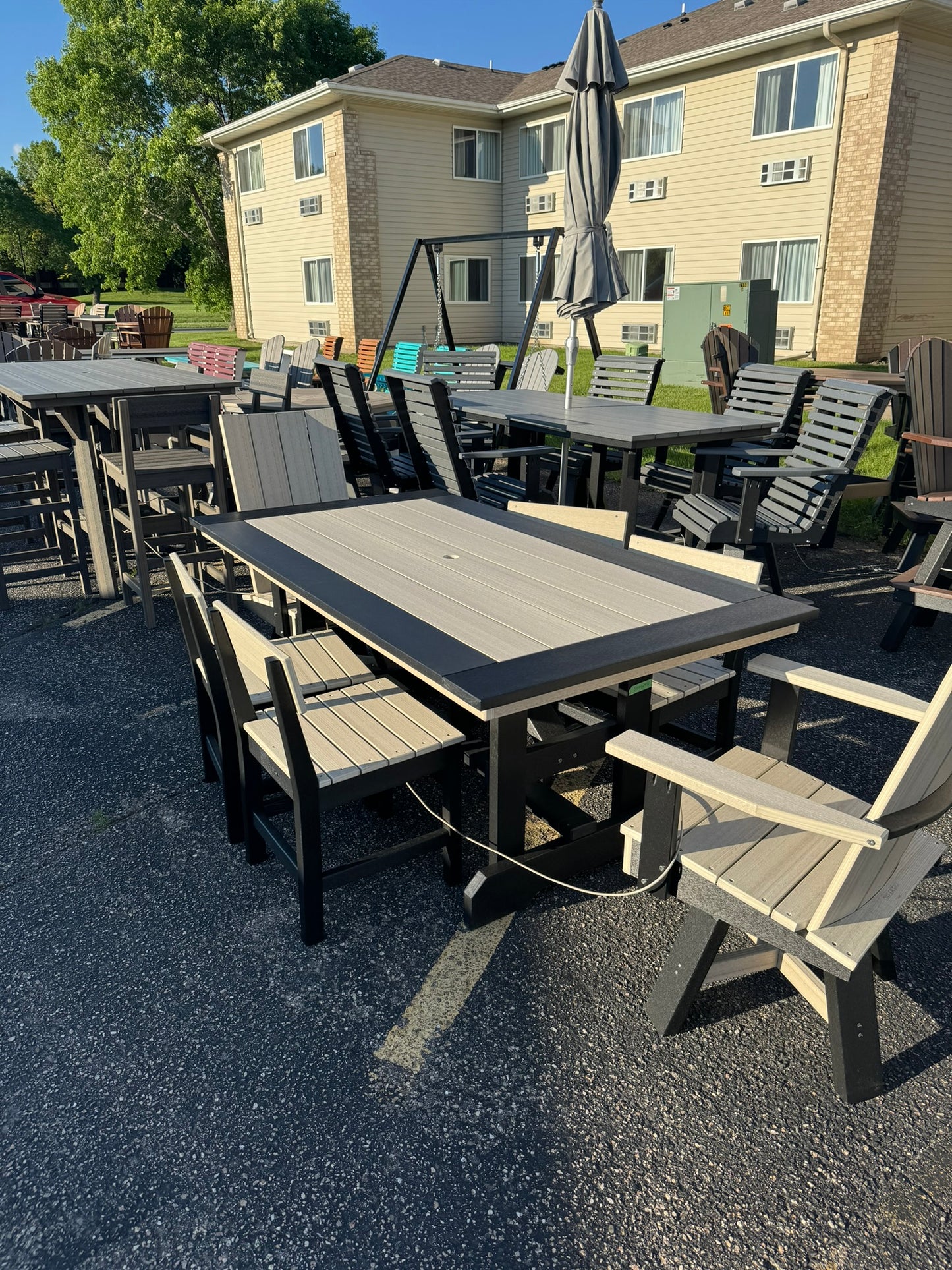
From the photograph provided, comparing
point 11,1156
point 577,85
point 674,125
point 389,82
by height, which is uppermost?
point 389,82

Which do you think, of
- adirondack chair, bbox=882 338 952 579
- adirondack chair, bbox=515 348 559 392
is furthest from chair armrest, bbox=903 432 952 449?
adirondack chair, bbox=515 348 559 392

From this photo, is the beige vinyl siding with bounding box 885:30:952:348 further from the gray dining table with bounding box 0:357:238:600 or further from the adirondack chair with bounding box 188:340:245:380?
the gray dining table with bounding box 0:357:238:600

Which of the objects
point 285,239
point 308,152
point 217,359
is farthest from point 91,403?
point 285,239

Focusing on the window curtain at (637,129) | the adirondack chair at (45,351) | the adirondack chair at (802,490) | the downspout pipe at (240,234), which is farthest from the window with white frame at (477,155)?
the adirondack chair at (802,490)

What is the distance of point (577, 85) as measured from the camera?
602 centimetres

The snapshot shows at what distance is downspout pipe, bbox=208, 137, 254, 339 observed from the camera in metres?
24.8

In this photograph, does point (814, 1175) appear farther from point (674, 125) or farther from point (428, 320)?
point (428, 320)

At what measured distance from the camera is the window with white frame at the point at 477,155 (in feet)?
69.4

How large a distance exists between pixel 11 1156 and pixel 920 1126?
2019mm

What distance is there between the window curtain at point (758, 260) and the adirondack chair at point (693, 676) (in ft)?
48.6

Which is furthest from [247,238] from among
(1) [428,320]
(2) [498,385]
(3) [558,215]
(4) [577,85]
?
(4) [577,85]

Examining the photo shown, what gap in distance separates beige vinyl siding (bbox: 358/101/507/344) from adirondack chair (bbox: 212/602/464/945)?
785 inches

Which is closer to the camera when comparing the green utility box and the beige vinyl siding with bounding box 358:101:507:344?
the green utility box

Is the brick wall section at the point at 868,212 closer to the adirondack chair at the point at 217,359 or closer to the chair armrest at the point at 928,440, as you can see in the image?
the adirondack chair at the point at 217,359
